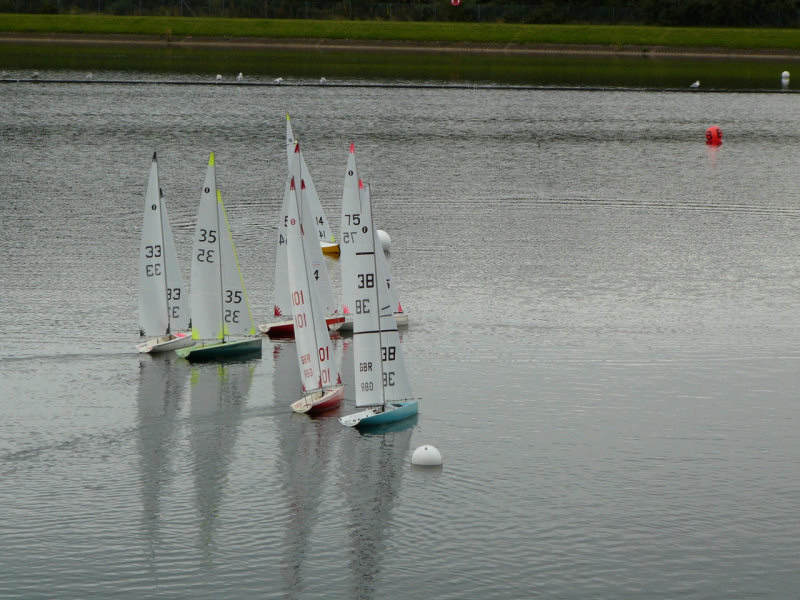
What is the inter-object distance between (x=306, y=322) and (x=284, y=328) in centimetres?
898

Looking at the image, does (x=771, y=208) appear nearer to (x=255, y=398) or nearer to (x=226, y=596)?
(x=255, y=398)

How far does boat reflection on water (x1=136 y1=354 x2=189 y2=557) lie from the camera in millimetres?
34781

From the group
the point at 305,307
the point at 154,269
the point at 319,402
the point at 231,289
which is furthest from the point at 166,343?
the point at 319,402

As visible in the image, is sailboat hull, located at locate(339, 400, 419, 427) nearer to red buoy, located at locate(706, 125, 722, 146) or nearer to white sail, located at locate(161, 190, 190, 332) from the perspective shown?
white sail, located at locate(161, 190, 190, 332)

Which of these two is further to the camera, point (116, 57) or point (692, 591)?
point (116, 57)

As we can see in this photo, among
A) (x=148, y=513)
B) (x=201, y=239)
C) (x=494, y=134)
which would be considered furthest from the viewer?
(x=494, y=134)

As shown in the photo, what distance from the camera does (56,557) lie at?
31.6 m

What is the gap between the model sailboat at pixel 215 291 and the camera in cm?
4728

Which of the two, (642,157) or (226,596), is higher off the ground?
(642,157)

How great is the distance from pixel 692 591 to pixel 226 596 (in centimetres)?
1122

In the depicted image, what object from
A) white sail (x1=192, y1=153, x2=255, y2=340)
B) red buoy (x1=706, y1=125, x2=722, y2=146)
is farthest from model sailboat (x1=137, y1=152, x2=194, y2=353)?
red buoy (x1=706, y1=125, x2=722, y2=146)

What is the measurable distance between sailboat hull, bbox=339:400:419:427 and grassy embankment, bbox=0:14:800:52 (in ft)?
507

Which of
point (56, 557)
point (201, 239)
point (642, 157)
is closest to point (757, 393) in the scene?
point (201, 239)

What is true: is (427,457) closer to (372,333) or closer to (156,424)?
(372,333)
